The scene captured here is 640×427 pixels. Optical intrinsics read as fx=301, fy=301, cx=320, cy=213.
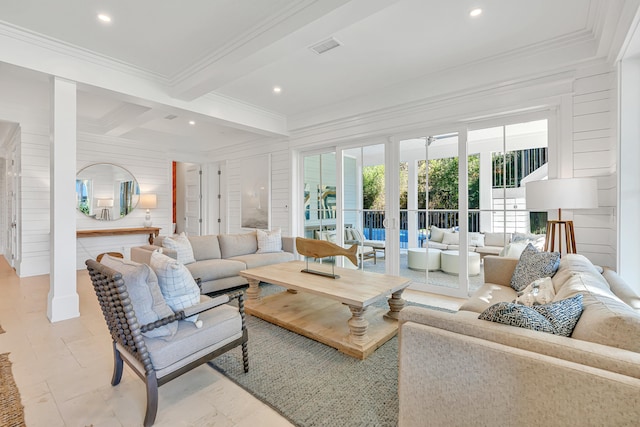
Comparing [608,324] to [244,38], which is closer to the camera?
[608,324]

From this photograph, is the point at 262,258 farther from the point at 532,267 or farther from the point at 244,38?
the point at 532,267

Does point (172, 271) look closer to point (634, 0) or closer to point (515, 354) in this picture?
point (515, 354)

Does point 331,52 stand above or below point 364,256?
above

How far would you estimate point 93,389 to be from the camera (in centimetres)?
201

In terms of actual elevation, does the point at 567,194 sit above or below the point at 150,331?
above

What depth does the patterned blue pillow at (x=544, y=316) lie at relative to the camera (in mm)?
1222

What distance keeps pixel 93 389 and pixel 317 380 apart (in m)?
1.49

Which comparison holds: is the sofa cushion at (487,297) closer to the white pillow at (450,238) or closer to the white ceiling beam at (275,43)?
the white pillow at (450,238)

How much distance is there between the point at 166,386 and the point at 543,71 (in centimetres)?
454

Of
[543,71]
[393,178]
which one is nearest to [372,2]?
[543,71]

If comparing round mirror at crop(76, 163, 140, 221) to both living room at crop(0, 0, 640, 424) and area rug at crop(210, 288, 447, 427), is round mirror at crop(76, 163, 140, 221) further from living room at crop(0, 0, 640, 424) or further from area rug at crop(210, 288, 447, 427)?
area rug at crop(210, 288, 447, 427)

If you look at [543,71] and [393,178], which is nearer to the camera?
[543,71]

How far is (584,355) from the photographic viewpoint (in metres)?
1.01

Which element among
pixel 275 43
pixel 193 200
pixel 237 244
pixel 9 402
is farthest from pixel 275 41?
pixel 193 200
